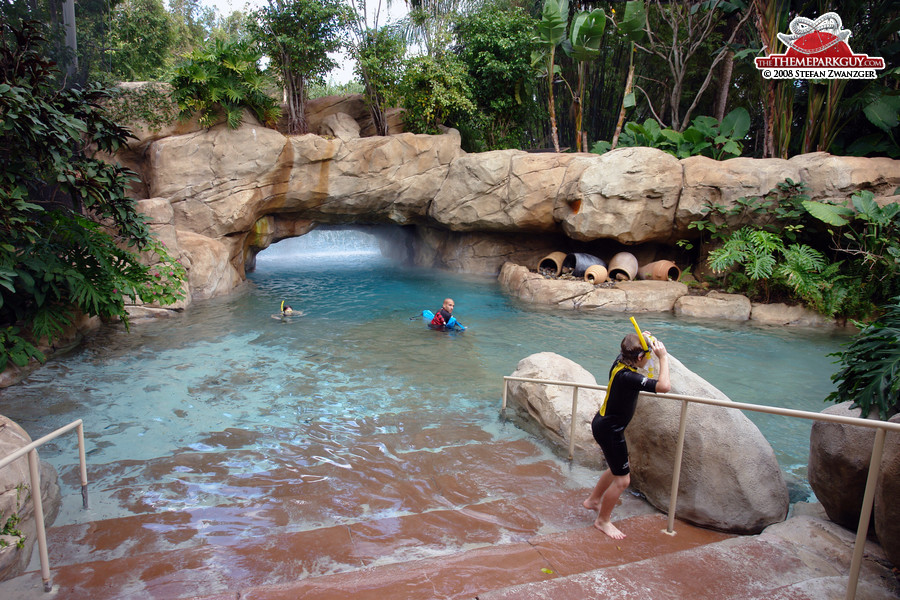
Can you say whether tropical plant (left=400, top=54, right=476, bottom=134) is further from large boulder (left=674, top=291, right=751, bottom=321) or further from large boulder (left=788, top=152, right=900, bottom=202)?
large boulder (left=788, top=152, right=900, bottom=202)

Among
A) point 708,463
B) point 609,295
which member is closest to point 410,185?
point 609,295

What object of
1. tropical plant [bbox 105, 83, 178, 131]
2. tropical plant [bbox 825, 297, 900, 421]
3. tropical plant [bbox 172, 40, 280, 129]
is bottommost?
tropical plant [bbox 825, 297, 900, 421]

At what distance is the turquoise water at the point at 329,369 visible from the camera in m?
5.11

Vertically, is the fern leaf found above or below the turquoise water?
above

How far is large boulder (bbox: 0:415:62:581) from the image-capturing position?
2.62m

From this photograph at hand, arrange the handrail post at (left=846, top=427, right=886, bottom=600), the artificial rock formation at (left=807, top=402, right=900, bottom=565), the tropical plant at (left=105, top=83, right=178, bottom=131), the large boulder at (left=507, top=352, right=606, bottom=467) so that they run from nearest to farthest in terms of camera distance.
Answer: the handrail post at (left=846, top=427, right=886, bottom=600), the artificial rock formation at (left=807, top=402, right=900, bottom=565), the large boulder at (left=507, top=352, right=606, bottom=467), the tropical plant at (left=105, top=83, right=178, bottom=131)

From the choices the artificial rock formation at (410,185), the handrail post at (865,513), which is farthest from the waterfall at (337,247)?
the handrail post at (865,513)

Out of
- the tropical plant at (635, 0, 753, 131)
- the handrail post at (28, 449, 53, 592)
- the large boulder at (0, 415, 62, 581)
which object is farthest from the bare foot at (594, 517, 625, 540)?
the tropical plant at (635, 0, 753, 131)

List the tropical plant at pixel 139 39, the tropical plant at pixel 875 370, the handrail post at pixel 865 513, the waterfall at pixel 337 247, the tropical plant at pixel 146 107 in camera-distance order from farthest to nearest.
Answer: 1. the waterfall at pixel 337 247
2. the tropical plant at pixel 139 39
3. the tropical plant at pixel 146 107
4. the tropical plant at pixel 875 370
5. the handrail post at pixel 865 513

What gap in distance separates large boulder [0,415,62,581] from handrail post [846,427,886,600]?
4.03 m

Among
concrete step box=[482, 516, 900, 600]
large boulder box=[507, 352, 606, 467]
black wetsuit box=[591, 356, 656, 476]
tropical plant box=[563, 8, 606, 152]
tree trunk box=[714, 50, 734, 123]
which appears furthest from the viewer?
tree trunk box=[714, 50, 734, 123]

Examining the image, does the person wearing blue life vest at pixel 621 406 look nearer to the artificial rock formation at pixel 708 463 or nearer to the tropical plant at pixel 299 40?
the artificial rock formation at pixel 708 463

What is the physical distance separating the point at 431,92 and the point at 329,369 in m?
9.97

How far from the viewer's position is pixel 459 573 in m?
2.46
